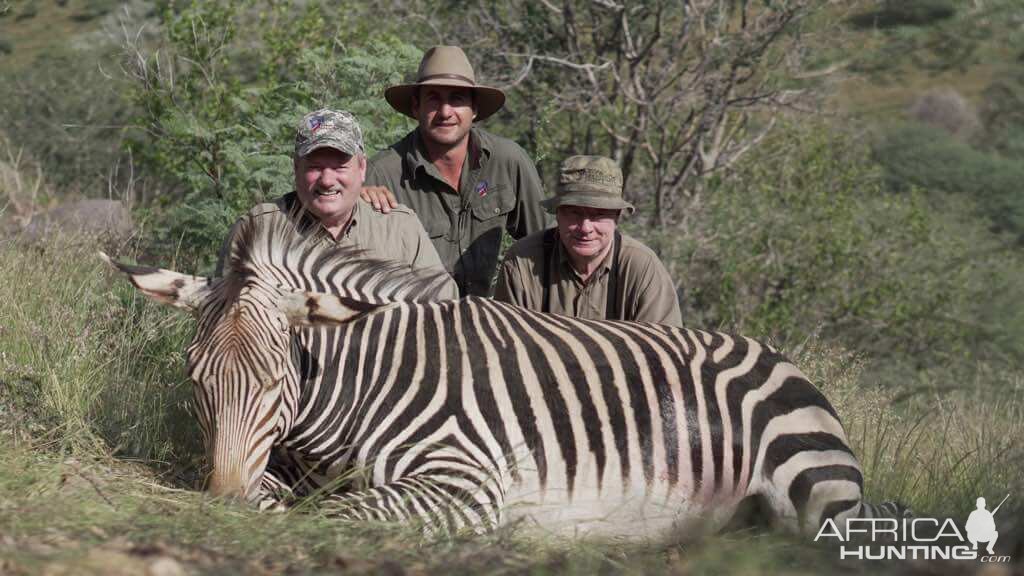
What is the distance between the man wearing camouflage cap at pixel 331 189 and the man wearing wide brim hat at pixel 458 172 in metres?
1.11

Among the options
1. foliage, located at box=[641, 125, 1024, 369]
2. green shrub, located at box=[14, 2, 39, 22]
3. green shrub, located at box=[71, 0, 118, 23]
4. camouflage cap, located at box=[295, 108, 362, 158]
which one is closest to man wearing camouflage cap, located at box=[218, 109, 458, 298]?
camouflage cap, located at box=[295, 108, 362, 158]

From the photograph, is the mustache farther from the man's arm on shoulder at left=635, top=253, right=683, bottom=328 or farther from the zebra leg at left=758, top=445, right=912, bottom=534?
the zebra leg at left=758, top=445, right=912, bottom=534

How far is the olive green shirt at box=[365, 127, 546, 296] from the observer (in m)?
6.99

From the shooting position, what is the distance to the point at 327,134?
5359 millimetres

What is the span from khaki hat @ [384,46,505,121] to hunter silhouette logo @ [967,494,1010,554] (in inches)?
136

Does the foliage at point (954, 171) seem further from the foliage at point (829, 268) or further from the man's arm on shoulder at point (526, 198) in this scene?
the man's arm on shoulder at point (526, 198)

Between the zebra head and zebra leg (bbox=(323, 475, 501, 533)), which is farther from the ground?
the zebra head

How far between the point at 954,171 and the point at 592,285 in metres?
18.5

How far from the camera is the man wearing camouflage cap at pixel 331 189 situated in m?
5.38

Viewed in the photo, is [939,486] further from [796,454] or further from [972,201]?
[972,201]

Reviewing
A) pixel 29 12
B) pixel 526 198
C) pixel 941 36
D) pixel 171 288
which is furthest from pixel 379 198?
pixel 941 36

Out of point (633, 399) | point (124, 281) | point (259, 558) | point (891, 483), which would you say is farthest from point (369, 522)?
point (124, 281)

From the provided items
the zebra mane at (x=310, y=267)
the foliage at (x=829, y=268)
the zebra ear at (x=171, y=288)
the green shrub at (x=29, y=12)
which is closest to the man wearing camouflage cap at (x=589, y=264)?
the zebra mane at (x=310, y=267)

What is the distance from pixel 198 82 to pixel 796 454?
6427 millimetres
